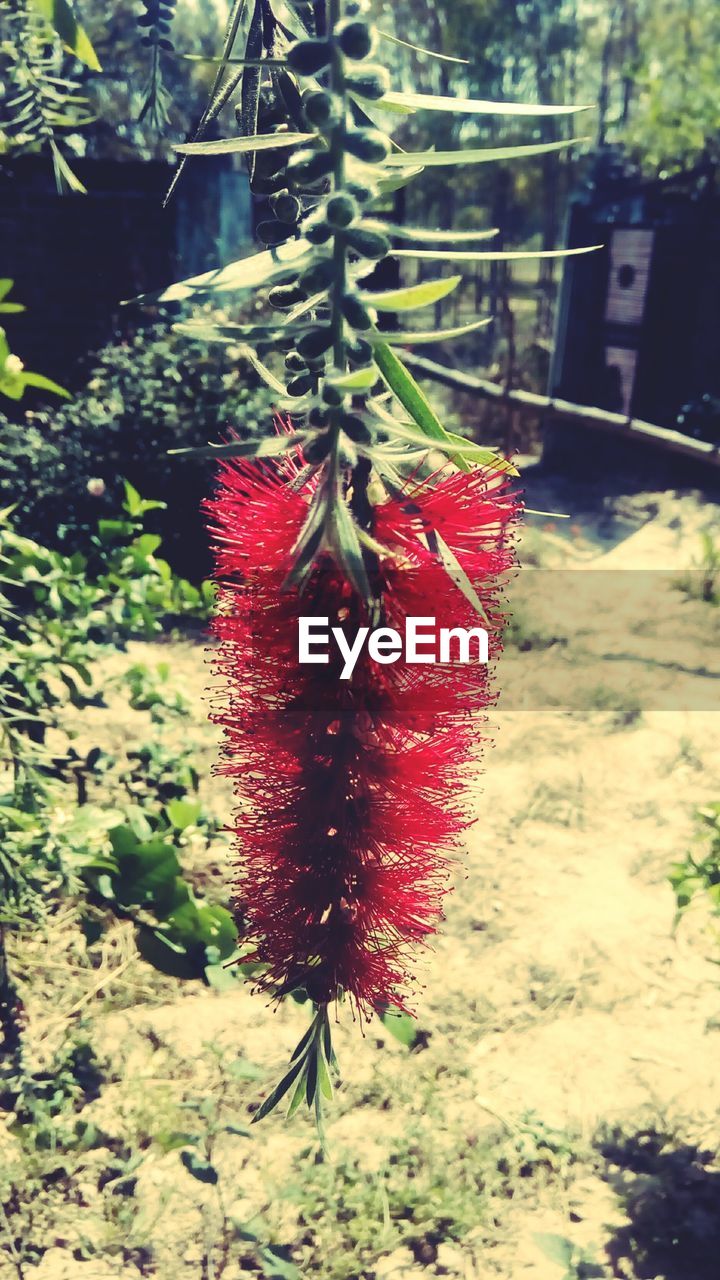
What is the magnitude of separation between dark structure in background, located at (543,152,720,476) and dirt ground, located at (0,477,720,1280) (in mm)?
4420

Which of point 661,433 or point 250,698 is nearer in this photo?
point 250,698

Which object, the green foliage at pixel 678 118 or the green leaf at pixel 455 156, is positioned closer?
the green leaf at pixel 455 156

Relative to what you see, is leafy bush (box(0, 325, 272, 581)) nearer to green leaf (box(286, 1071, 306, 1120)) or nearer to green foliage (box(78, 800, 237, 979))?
green foliage (box(78, 800, 237, 979))

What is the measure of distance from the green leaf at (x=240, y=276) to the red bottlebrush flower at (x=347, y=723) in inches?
6.6

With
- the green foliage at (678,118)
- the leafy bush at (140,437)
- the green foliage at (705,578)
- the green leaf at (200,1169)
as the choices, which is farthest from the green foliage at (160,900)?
the green foliage at (678,118)

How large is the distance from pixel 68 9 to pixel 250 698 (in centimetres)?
50

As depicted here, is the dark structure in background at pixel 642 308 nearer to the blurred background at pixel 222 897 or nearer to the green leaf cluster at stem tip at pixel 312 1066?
the blurred background at pixel 222 897

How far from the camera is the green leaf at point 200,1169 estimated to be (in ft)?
5.14

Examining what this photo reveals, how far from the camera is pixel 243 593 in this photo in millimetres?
811

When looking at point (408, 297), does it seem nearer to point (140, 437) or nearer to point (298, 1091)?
point (298, 1091)

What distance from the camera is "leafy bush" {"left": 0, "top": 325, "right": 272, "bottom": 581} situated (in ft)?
13.5

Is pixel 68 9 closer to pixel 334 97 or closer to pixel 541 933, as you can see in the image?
pixel 334 97

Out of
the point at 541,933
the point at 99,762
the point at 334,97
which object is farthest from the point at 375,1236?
the point at 334,97

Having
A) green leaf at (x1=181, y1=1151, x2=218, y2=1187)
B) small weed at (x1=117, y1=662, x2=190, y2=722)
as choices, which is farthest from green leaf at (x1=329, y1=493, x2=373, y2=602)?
small weed at (x1=117, y1=662, x2=190, y2=722)
